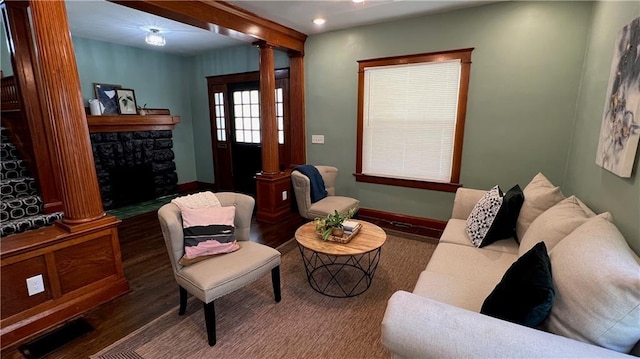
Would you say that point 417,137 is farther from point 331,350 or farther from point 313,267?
point 331,350

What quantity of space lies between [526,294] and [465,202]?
1.73 metres

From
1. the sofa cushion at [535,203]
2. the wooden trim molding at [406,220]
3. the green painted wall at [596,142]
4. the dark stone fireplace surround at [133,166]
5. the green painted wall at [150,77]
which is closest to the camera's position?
the green painted wall at [596,142]

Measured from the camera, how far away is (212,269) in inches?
73.9

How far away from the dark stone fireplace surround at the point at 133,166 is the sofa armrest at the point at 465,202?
4811 millimetres

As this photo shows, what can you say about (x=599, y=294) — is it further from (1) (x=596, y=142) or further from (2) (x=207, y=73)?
(2) (x=207, y=73)

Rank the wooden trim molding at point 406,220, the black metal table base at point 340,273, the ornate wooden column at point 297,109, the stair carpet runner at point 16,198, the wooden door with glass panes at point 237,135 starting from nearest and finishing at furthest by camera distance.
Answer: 1. the black metal table base at point 340,273
2. the stair carpet runner at point 16,198
3. the wooden trim molding at point 406,220
4. the ornate wooden column at point 297,109
5. the wooden door with glass panes at point 237,135

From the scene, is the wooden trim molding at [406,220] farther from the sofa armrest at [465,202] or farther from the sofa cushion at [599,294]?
the sofa cushion at [599,294]

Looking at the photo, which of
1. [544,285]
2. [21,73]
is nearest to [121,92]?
[21,73]

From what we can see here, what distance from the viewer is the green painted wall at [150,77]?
4344mm

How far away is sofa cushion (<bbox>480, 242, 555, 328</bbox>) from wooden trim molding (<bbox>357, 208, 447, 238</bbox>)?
7.69 feet

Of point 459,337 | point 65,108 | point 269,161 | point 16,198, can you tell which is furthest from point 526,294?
point 16,198

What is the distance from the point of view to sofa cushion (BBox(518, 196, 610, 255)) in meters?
1.59

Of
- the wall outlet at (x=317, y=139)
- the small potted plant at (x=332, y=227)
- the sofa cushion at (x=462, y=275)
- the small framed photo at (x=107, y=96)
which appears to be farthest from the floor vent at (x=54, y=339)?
the small framed photo at (x=107, y=96)

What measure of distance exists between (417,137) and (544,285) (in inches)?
104
